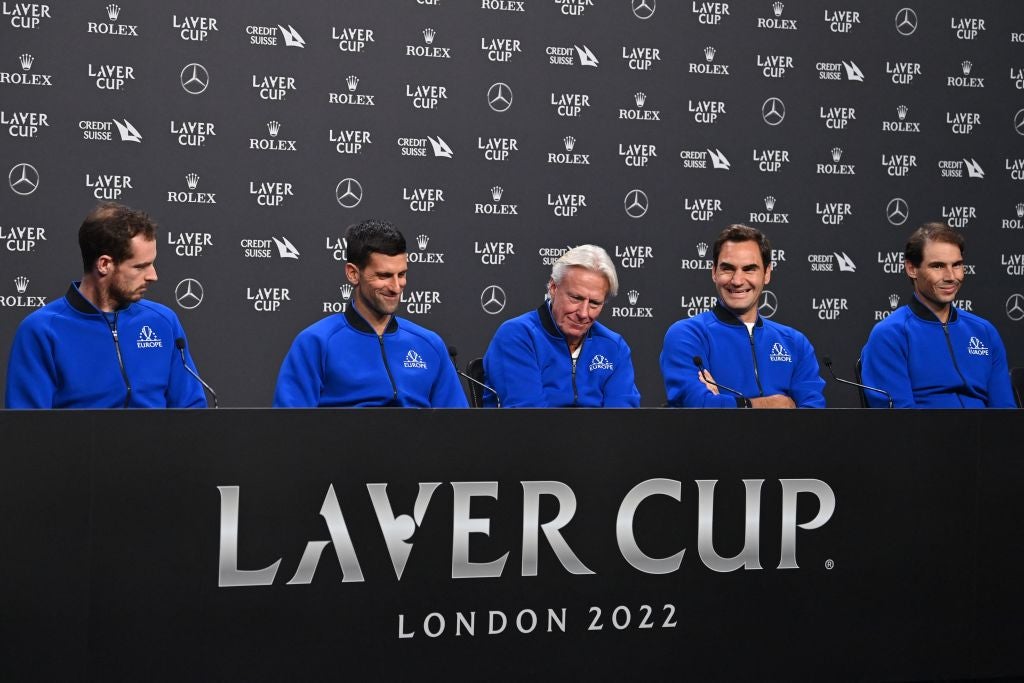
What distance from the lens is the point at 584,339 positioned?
11.3ft

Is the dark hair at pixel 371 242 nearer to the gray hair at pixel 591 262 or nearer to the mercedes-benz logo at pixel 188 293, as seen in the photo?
the gray hair at pixel 591 262

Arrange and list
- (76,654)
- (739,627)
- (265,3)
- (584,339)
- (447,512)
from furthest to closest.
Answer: (265,3)
(584,339)
(739,627)
(447,512)
(76,654)

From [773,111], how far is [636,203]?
2.80 ft

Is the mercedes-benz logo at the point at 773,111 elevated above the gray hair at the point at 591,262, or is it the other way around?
the mercedes-benz logo at the point at 773,111

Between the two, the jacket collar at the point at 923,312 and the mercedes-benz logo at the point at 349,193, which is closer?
the jacket collar at the point at 923,312

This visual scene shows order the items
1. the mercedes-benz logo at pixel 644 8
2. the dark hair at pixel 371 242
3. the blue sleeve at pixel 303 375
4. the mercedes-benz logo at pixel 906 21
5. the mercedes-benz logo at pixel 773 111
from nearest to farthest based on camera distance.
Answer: the blue sleeve at pixel 303 375 → the dark hair at pixel 371 242 → the mercedes-benz logo at pixel 644 8 → the mercedes-benz logo at pixel 773 111 → the mercedes-benz logo at pixel 906 21

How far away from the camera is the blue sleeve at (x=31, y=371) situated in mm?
2707

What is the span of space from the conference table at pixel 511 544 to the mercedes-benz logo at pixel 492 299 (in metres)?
2.83

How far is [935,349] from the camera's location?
3.64 metres

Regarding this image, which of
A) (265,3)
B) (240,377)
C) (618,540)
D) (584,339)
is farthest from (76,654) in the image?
(265,3)

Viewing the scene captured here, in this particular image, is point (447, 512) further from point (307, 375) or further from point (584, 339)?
point (584, 339)

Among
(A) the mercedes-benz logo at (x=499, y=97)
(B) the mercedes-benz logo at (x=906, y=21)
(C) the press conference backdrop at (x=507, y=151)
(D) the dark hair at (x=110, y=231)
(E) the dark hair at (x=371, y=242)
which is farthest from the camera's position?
(B) the mercedes-benz logo at (x=906, y=21)

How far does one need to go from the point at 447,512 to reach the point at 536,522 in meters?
0.19

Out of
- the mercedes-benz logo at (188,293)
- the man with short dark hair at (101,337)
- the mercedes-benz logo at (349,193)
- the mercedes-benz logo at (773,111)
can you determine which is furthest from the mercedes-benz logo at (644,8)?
the man with short dark hair at (101,337)
